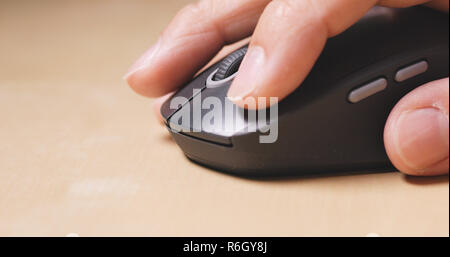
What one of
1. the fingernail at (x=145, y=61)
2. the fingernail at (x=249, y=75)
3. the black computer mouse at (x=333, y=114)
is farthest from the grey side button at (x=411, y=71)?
the fingernail at (x=145, y=61)

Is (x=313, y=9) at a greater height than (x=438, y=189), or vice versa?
(x=313, y=9)

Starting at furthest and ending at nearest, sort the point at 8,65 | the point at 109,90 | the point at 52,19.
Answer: the point at 52,19, the point at 8,65, the point at 109,90

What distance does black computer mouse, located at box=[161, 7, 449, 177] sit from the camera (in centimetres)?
47

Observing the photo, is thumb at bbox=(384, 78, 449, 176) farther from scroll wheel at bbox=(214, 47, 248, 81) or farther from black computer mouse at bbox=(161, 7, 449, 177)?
scroll wheel at bbox=(214, 47, 248, 81)

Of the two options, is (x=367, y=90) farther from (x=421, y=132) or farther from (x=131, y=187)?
(x=131, y=187)

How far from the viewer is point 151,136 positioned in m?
0.61

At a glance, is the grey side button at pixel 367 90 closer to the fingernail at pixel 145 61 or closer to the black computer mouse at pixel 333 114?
the black computer mouse at pixel 333 114

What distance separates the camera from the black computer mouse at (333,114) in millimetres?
465

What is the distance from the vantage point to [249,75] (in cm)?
46

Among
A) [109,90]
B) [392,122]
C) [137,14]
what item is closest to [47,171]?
[109,90]

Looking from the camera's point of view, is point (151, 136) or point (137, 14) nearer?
point (151, 136)

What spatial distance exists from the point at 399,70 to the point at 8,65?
→ 0.59 m
